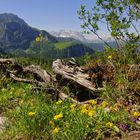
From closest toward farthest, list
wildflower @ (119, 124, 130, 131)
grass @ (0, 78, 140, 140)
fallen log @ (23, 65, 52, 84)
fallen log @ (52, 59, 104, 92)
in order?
grass @ (0, 78, 140, 140)
wildflower @ (119, 124, 130, 131)
fallen log @ (52, 59, 104, 92)
fallen log @ (23, 65, 52, 84)

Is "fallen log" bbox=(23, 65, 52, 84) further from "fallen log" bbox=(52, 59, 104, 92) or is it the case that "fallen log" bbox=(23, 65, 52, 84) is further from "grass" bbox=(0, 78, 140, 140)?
"grass" bbox=(0, 78, 140, 140)

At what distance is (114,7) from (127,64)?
761 cm

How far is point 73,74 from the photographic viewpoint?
12453 mm

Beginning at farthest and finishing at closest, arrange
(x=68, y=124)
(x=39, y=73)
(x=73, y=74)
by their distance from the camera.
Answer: (x=39, y=73)
(x=73, y=74)
(x=68, y=124)

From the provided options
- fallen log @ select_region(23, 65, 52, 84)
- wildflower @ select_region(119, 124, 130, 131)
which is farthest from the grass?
fallen log @ select_region(23, 65, 52, 84)

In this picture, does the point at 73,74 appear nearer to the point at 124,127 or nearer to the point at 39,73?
the point at 39,73

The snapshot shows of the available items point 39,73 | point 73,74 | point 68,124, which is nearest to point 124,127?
point 68,124

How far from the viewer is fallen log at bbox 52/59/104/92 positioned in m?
11.7

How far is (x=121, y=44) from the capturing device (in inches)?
630

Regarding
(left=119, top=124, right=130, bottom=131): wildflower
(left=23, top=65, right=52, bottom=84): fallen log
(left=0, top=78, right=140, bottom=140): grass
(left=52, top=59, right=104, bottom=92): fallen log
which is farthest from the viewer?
(left=23, top=65, right=52, bottom=84): fallen log

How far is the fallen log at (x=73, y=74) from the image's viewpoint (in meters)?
11.7

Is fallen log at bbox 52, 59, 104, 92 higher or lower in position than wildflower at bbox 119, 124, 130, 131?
higher

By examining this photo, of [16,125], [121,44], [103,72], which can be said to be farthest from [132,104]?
[121,44]

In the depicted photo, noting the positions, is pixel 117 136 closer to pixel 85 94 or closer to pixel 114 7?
pixel 85 94
